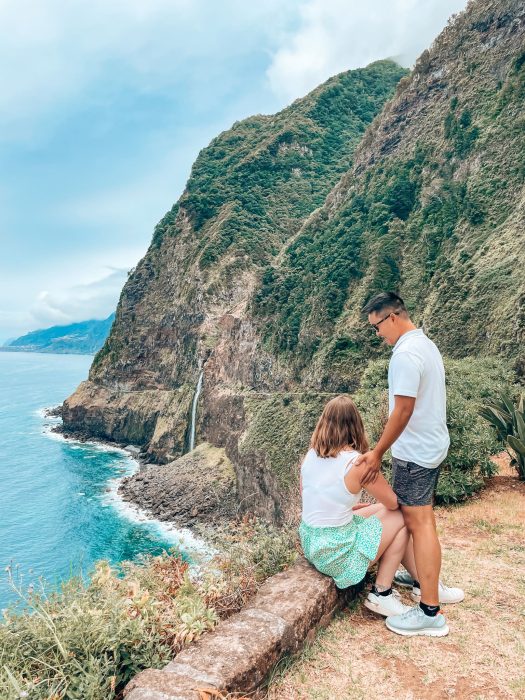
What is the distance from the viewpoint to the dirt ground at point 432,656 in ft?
11.6

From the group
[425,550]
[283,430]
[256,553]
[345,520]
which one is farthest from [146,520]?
[425,550]

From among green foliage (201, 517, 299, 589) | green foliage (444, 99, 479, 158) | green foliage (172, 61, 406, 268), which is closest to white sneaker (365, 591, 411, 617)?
green foliage (201, 517, 299, 589)

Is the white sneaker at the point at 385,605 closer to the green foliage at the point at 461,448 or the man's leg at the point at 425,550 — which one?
the man's leg at the point at 425,550

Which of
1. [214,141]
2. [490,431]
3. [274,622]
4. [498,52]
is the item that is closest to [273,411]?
[490,431]

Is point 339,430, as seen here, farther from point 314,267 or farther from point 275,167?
point 275,167

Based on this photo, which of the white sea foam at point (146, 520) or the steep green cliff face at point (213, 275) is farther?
the steep green cliff face at point (213, 275)

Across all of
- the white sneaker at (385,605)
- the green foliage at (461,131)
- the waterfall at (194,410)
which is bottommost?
the waterfall at (194,410)

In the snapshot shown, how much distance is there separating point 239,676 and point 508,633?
244 cm

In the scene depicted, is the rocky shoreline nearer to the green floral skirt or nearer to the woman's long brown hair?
the green floral skirt

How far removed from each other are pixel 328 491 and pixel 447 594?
63.3 inches

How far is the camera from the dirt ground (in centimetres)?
353

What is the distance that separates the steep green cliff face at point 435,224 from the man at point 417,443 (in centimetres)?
2594

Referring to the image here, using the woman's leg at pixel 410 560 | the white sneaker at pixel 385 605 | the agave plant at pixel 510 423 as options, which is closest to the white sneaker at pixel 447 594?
the woman's leg at pixel 410 560

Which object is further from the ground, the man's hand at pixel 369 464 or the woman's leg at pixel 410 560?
the man's hand at pixel 369 464
